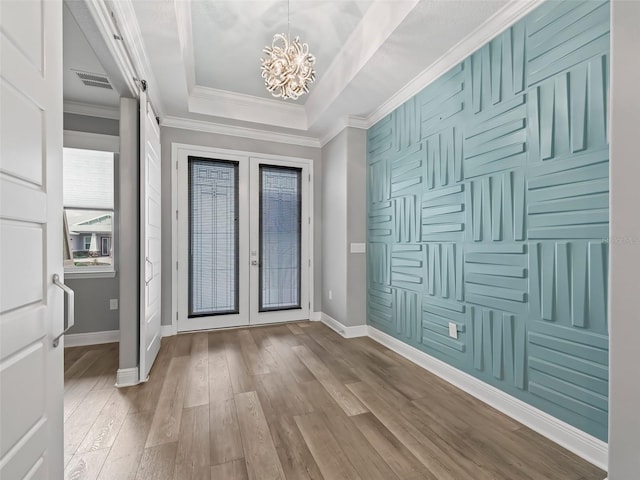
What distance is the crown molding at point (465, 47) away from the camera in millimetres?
1911

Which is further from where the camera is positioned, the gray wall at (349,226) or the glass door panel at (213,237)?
the glass door panel at (213,237)

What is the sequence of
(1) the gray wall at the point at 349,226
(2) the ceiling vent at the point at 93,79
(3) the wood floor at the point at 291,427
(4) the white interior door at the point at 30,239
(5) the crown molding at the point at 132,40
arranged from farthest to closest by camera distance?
(1) the gray wall at the point at 349,226, (2) the ceiling vent at the point at 93,79, (5) the crown molding at the point at 132,40, (3) the wood floor at the point at 291,427, (4) the white interior door at the point at 30,239

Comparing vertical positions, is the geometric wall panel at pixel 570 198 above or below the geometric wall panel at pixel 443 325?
above

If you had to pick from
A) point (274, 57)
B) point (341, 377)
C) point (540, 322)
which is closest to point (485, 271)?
point (540, 322)

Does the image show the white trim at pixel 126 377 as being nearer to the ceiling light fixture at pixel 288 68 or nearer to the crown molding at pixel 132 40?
the crown molding at pixel 132 40

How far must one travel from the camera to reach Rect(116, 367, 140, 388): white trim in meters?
2.39

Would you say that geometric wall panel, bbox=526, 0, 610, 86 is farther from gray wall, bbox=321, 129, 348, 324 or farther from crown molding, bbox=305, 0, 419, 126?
gray wall, bbox=321, 129, 348, 324

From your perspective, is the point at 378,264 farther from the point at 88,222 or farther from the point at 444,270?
the point at 88,222

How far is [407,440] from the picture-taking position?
5.65 ft

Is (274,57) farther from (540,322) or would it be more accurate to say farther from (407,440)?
(407,440)

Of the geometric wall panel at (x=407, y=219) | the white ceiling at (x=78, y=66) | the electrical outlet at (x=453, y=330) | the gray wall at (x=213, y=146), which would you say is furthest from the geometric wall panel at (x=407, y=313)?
the white ceiling at (x=78, y=66)

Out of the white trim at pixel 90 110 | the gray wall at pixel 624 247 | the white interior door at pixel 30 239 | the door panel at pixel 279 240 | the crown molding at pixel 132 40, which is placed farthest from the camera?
the door panel at pixel 279 240

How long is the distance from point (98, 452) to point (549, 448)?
2.57m

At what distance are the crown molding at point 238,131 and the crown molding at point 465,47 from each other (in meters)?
1.43
